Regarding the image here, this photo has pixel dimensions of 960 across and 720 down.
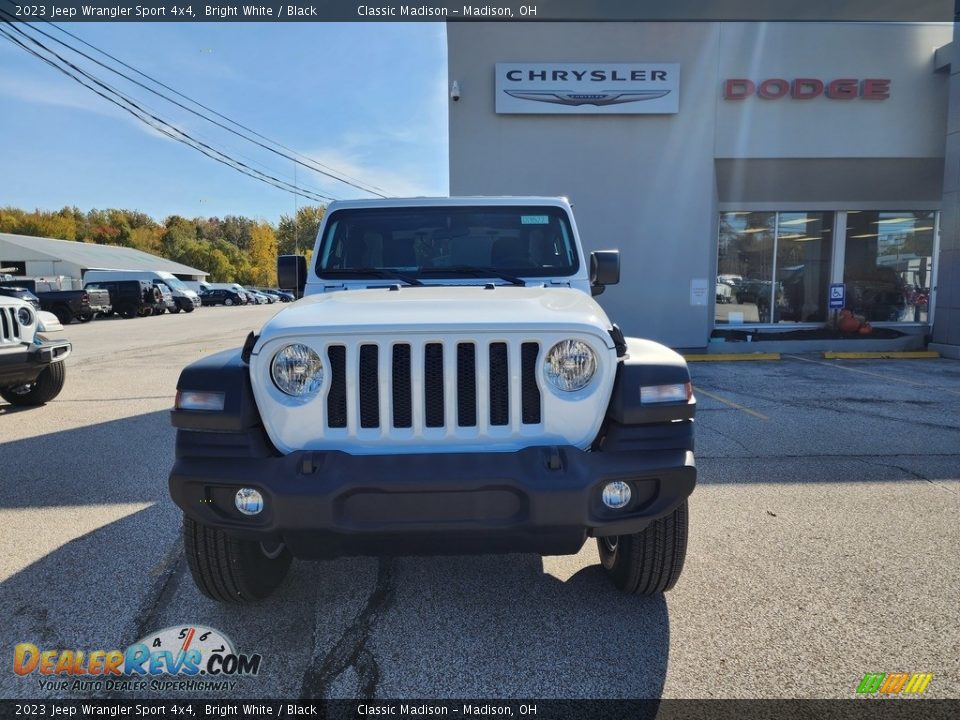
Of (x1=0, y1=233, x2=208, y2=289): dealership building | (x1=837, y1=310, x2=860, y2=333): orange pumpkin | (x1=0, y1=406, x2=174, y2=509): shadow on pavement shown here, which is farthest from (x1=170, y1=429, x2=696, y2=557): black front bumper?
(x1=0, y1=233, x2=208, y2=289): dealership building

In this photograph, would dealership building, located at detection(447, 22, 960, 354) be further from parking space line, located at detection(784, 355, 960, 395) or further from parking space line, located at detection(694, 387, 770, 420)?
parking space line, located at detection(694, 387, 770, 420)

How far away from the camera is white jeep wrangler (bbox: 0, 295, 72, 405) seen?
6.23 metres

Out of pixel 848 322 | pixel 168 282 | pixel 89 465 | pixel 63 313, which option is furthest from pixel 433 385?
pixel 168 282

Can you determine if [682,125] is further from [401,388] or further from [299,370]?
[299,370]

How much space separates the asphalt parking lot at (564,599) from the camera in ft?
7.73

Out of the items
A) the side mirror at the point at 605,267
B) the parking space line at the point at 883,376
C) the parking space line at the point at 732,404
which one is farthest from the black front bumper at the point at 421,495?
the parking space line at the point at 883,376

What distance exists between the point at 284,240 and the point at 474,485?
88.3 metres

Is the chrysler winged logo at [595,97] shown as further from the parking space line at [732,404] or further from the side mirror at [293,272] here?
the side mirror at [293,272]

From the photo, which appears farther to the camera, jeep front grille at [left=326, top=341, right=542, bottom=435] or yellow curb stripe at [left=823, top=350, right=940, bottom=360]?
yellow curb stripe at [left=823, top=350, right=940, bottom=360]

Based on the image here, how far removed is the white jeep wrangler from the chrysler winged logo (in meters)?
8.58

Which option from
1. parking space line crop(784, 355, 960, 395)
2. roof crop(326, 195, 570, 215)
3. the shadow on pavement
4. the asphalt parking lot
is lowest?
the asphalt parking lot

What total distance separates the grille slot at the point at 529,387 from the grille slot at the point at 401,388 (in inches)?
17.3

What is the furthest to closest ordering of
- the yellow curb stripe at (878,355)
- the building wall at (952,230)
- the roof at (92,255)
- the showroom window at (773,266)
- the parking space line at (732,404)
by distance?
the roof at (92,255) < the showroom window at (773,266) < the yellow curb stripe at (878,355) < the building wall at (952,230) < the parking space line at (732,404)

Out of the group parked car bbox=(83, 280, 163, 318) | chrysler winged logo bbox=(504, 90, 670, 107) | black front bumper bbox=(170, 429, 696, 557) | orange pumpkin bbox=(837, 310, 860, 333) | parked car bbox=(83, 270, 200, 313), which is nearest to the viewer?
black front bumper bbox=(170, 429, 696, 557)
